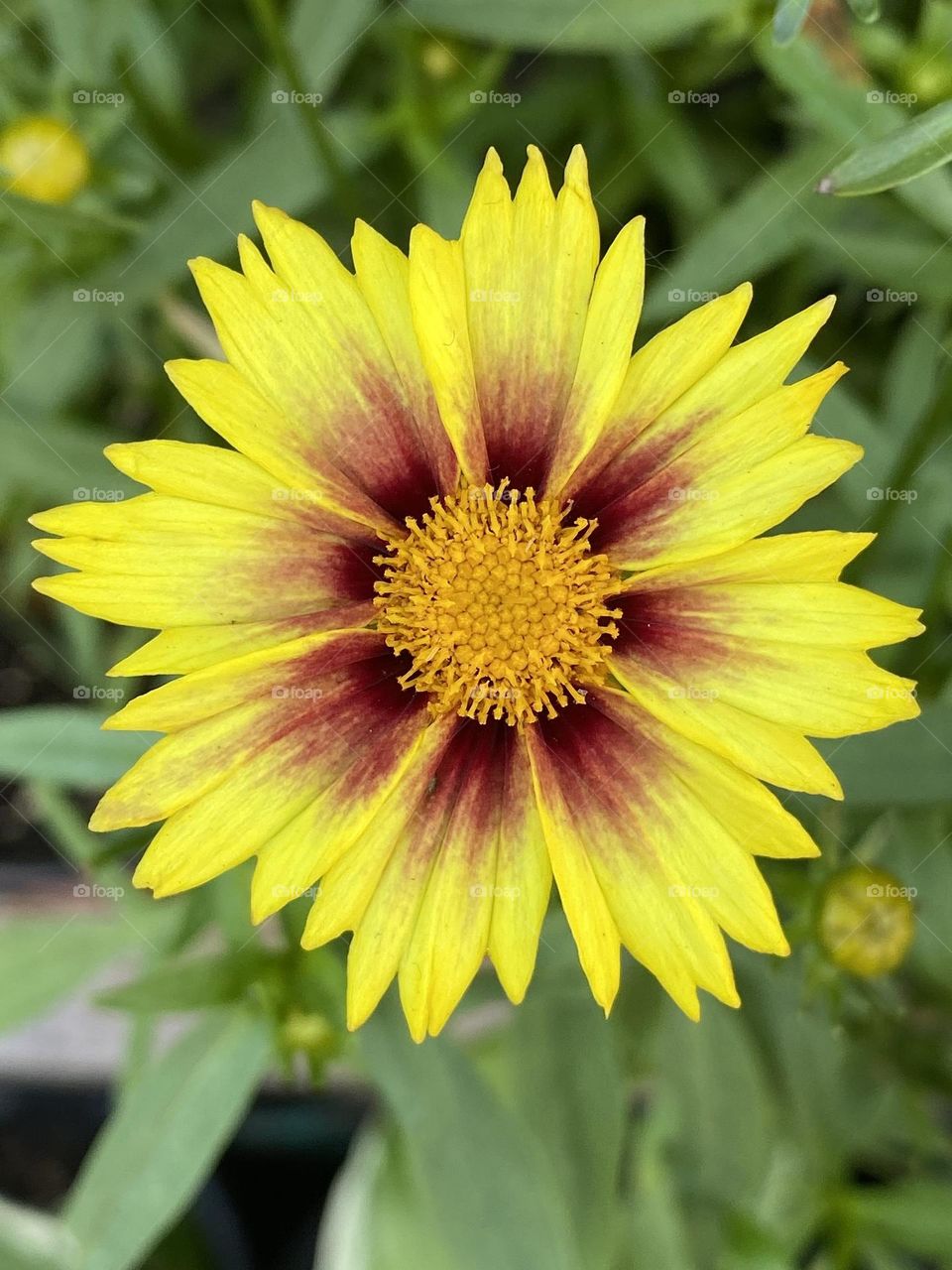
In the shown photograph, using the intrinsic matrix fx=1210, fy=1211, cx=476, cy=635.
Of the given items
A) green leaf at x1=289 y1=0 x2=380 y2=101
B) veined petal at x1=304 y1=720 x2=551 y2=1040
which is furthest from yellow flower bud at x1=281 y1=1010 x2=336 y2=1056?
green leaf at x1=289 y1=0 x2=380 y2=101

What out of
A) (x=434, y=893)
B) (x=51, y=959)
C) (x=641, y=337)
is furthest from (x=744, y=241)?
(x=51, y=959)

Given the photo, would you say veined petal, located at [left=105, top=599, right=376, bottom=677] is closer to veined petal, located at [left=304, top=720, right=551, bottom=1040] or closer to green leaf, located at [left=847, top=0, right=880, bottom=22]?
veined petal, located at [left=304, top=720, right=551, bottom=1040]

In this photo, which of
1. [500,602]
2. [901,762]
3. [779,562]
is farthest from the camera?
[901,762]

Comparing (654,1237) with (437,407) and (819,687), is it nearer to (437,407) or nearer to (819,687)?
(819,687)

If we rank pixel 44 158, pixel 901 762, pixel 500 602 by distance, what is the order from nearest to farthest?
1. pixel 500 602
2. pixel 901 762
3. pixel 44 158

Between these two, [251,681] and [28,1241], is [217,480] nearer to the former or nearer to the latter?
[251,681]

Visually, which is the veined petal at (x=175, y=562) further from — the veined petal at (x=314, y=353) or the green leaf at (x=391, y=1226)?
the green leaf at (x=391, y=1226)
